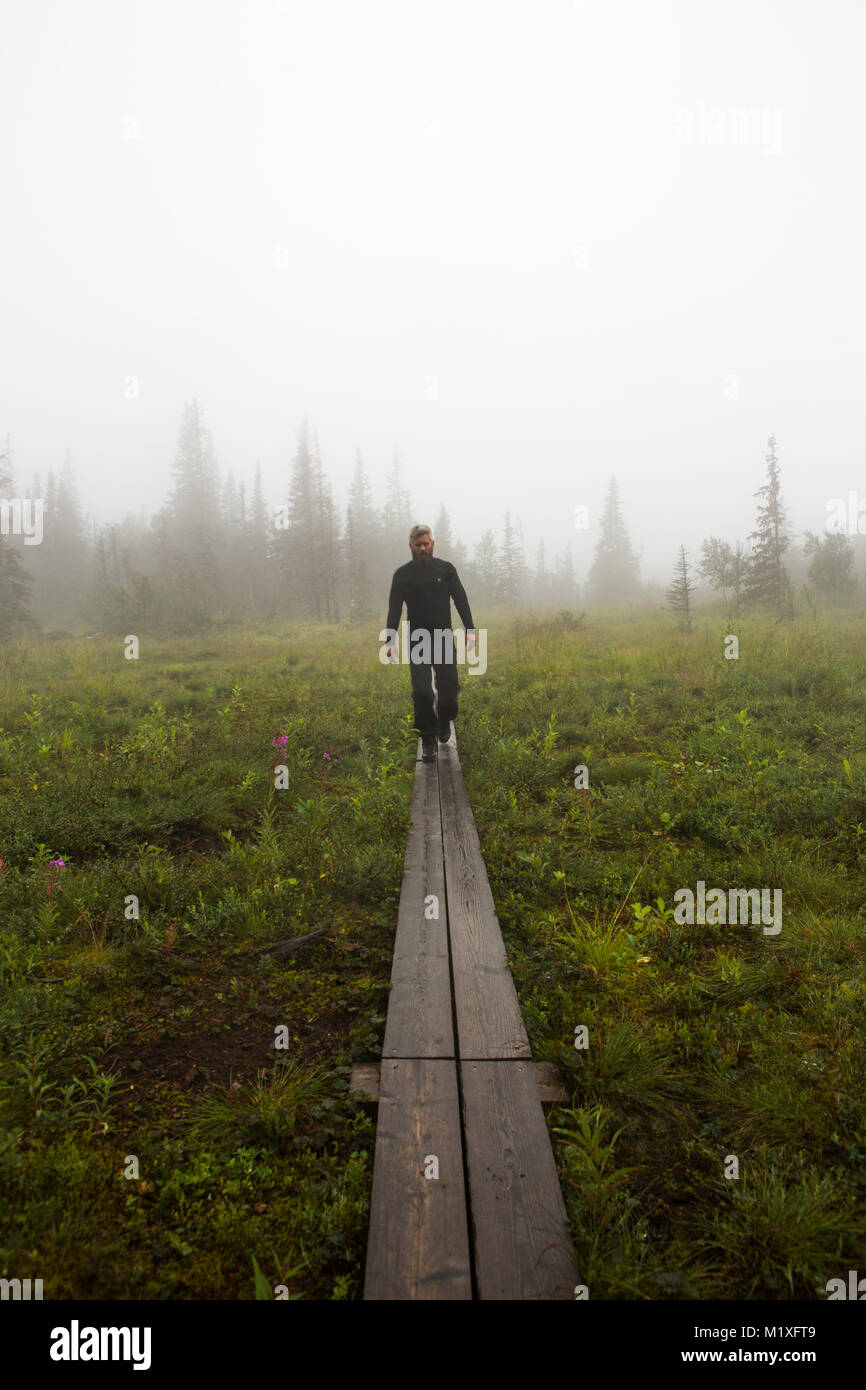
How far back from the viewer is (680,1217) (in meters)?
2.49

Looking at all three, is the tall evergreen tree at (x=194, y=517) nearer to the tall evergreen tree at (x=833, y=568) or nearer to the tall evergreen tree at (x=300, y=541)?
the tall evergreen tree at (x=300, y=541)

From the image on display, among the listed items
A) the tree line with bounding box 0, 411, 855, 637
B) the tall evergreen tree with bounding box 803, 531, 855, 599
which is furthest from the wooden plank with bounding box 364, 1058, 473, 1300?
the tall evergreen tree with bounding box 803, 531, 855, 599

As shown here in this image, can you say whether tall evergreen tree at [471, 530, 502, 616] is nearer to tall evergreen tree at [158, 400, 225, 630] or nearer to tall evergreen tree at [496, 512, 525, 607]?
tall evergreen tree at [496, 512, 525, 607]

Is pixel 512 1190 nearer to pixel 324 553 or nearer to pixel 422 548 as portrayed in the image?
pixel 422 548

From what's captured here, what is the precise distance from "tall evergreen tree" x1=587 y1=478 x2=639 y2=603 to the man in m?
55.7

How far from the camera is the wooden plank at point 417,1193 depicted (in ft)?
7.06

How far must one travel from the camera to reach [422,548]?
8602 millimetres

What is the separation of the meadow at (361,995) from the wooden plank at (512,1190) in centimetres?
11

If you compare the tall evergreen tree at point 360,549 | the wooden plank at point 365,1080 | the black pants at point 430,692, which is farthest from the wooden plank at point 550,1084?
the tall evergreen tree at point 360,549

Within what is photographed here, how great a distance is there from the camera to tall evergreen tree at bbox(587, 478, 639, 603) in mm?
63594

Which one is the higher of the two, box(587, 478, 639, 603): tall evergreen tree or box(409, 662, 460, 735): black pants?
box(587, 478, 639, 603): tall evergreen tree

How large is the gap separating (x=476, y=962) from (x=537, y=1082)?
0.98 m

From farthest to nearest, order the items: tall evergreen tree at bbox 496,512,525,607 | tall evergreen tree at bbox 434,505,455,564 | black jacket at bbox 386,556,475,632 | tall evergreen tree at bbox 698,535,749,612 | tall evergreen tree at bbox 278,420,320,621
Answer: tall evergreen tree at bbox 496,512,525,607
tall evergreen tree at bbox 434,505,455,564
tall evergreen tree at bbox 278,420,320,621
tall evergreen tree at bbox 698,535,749,612
black jacket at bbox 386,556,475,632
